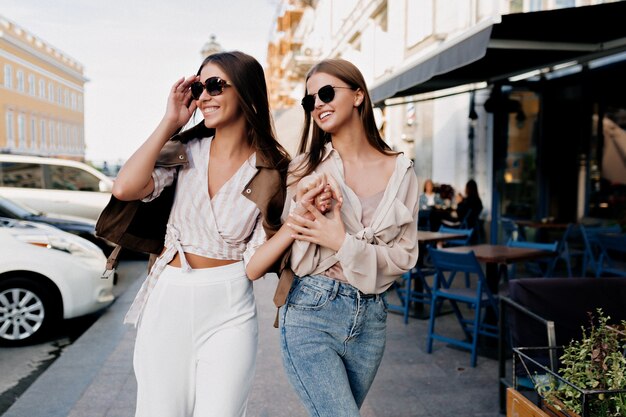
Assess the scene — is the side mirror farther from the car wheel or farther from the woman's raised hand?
the woman's raised hand

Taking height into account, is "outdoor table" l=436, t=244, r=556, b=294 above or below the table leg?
above

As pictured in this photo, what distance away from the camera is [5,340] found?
5680 mm

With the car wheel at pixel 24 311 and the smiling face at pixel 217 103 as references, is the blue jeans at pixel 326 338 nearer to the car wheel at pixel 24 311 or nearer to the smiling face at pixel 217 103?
the smiling face at pixel 217 103

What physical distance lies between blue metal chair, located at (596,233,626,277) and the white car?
5.32 meters

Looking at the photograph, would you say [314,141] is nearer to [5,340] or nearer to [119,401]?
[119,401]

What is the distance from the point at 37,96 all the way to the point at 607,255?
243ft

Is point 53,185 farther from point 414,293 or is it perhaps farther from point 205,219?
point 205,219

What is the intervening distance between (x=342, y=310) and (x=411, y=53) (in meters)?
13.2

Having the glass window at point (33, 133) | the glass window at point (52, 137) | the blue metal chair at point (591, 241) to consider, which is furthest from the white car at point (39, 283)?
the glass window at point (52, 137)

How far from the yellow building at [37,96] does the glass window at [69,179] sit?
48.4 metres

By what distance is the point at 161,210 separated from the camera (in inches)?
87.4

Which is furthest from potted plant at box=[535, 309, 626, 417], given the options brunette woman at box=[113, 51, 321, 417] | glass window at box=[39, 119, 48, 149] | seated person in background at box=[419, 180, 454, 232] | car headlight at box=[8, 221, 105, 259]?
glass window at box=[39, 119, 48, 149]

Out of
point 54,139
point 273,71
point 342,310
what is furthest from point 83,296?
point 54,139

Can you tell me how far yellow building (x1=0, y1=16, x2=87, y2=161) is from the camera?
6272cm
